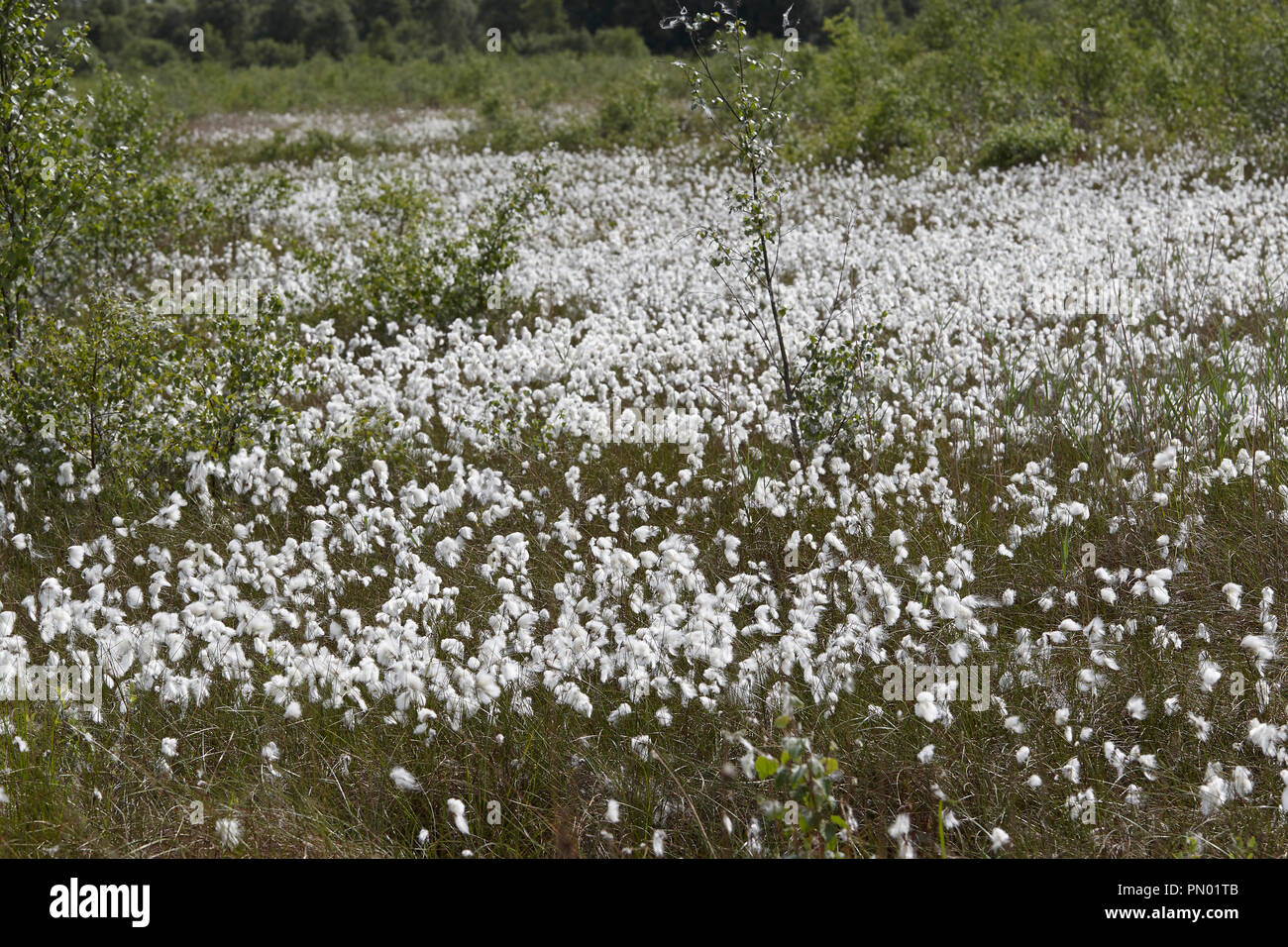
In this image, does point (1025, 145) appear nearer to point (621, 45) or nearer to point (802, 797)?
point (802, 797)

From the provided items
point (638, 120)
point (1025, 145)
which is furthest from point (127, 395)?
point (638, 120)

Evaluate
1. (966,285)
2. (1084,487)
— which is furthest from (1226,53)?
(1084,487)

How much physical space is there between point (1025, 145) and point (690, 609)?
1357 centimetres

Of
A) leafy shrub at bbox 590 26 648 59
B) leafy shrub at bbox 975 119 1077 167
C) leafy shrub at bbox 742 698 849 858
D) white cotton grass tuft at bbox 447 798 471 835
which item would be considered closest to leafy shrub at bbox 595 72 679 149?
leafy shrub at bbox 975 119 1077 167

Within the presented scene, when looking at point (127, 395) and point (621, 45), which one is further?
point (621, 45)

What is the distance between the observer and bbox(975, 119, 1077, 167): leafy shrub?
49.8 feet

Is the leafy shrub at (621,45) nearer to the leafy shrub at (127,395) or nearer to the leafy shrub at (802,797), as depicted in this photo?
the leafy shrub at (127,395)

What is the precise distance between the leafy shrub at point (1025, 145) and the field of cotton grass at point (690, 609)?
759 cm

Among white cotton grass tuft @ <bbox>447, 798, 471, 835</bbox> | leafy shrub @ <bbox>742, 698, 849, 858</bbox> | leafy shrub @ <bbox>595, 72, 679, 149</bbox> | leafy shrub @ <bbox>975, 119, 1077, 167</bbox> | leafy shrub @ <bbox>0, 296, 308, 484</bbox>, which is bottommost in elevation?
white cotton grass tuft @ <bbox>447, 798, 471, 835</bbox>

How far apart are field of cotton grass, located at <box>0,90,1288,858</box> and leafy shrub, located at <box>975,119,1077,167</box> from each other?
759 cm

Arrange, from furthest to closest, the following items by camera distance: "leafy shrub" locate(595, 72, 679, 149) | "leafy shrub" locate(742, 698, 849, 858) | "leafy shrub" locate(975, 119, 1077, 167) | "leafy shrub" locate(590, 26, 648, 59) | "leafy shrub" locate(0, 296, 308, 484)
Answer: "leafy shrub" locate(590, 26, 648, 59) < "leafy shrub" locate(595, 72, 679, 149) < "leafy shrub" locate(975, 119, 1077, 167) < "leafy shrub" locate(0, 296, 308, 484) < "leafy shrub" locate(742, 698, 849, 858)

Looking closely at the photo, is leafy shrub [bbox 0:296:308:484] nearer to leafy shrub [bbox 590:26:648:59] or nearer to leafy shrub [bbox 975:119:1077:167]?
leafy shrub [bbox 975:119:1077:167]

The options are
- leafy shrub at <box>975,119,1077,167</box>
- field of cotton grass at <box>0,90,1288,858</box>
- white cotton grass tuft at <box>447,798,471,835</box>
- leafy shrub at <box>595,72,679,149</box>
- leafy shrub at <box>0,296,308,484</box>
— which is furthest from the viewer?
leafy shrub at <box>595,72,679,149</box>

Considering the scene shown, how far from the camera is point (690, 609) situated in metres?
4.38
